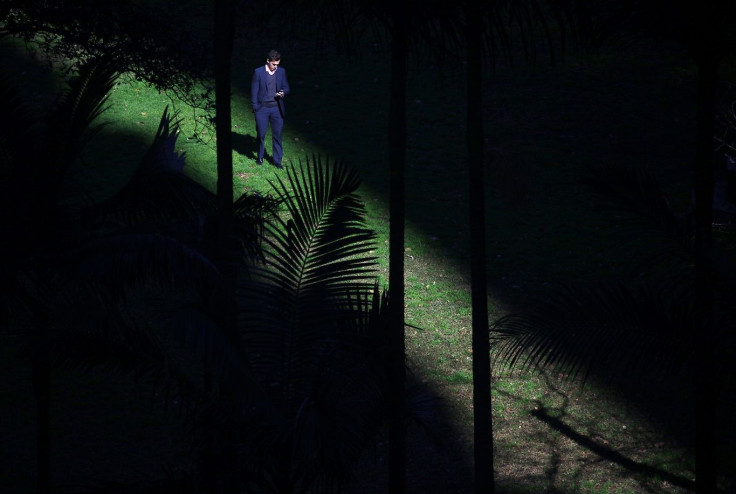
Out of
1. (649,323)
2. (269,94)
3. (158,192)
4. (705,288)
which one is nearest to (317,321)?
(158,192)

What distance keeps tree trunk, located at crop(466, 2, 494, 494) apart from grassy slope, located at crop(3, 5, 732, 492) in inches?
47.3

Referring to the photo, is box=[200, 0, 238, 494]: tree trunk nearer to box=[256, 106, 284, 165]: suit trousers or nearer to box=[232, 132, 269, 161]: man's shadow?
box=[256, 106, 284, 165]: suit trousers

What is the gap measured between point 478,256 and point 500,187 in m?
4.17

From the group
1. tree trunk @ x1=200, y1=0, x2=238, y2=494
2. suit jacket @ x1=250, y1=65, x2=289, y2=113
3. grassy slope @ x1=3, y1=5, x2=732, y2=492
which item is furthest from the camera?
suit jacket @ x1=250, y1=65, x2=289, y2=113

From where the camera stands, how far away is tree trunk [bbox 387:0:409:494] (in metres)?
6.14

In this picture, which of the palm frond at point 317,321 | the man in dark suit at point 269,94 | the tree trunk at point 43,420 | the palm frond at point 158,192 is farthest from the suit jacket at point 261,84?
the palm frond at point 317,321

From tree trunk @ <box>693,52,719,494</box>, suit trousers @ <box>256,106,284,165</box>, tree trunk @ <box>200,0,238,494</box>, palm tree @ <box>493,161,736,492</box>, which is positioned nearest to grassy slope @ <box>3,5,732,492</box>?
suit trousers @ <box>256,106,284,165</box>

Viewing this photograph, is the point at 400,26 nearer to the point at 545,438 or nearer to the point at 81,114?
the point at 81,114

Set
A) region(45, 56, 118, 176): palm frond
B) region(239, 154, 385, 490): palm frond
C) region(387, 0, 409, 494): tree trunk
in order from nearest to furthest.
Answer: region(239, 154, 385, 490): palm frond < region(387, 0, 409, 494): tree trunk < region(45, 56, 118, 176): palm frond

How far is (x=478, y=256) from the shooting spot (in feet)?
21.0

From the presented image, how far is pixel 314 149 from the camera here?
15875 millimetres

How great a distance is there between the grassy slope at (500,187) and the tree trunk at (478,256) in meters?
1.20

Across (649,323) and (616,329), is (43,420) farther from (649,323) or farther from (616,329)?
(649,323)

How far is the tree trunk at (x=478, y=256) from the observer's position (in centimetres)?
622
